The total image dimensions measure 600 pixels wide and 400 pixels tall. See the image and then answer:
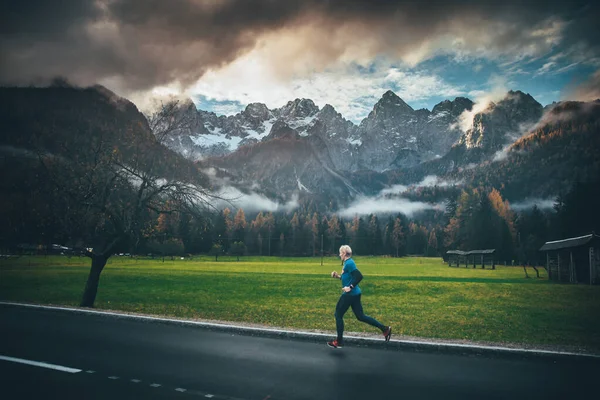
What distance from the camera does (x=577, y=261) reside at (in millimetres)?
40688

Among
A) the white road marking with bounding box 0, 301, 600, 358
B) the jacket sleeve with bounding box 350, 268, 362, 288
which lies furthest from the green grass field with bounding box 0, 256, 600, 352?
the jacket sleeve with bounding box 350, 268, 362, 288

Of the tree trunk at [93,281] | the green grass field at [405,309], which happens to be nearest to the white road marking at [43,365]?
the green grass field at [405,309]

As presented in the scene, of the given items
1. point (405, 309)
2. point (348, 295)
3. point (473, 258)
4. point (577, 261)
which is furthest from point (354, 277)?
point (473, 258)

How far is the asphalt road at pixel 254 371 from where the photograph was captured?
6.57 metres

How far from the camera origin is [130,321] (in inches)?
507

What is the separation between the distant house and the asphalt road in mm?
37754

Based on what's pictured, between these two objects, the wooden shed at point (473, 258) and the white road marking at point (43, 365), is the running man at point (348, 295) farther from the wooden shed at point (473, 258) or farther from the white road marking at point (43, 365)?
the wooden shed at point (473, 258)

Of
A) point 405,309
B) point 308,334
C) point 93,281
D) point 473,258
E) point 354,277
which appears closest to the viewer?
point 354,277

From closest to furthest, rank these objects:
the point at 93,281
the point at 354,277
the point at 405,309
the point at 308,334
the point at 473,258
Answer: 1. the point at 354,277
2. the point at 308,334
3. the point at 93,281
4. the point at 405,309
5. the point at 473,258

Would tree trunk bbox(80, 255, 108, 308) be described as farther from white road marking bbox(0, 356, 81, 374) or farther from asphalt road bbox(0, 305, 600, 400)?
white road marking bbox(0, 356, 81, 374)

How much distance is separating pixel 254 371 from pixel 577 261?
45.2 meters

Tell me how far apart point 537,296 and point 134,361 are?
2833 centimetres

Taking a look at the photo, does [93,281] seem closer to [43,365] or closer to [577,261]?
[43,365]

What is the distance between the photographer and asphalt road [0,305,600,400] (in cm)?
657
